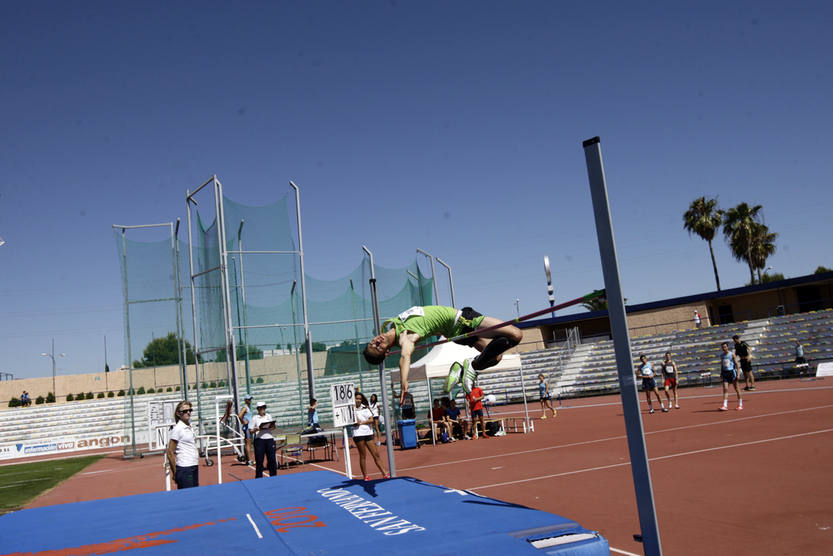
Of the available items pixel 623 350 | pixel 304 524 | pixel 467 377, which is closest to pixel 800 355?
pixel 467 377

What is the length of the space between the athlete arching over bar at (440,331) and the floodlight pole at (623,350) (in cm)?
169

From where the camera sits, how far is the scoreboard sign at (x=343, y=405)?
10.9 metres

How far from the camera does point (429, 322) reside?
20.4 feet

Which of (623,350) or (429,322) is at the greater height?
(429,322)

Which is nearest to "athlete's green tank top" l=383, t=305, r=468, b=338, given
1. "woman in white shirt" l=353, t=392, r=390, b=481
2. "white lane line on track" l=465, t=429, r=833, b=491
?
"white lane line on track" l=465, t=429, r=833, b=491

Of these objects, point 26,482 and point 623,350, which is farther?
point 26,482

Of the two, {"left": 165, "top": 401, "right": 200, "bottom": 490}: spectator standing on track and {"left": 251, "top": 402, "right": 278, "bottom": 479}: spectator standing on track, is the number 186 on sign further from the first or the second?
{"left": 165, "top": 401, "right": 200, "bottom": 490}: spectator standing on track

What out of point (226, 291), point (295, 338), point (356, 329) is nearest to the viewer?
point (226, 291)

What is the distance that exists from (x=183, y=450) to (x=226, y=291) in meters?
9.17

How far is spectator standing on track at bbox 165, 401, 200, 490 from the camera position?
318 inches

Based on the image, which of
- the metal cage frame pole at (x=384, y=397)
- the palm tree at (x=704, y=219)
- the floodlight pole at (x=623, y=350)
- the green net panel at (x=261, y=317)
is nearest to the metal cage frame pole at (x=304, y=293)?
the green net panel at (x=261, y=317)

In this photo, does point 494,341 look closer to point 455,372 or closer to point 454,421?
point 455,372

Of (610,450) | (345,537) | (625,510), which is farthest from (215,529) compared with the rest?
(610,450)

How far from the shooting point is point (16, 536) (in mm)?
5621
